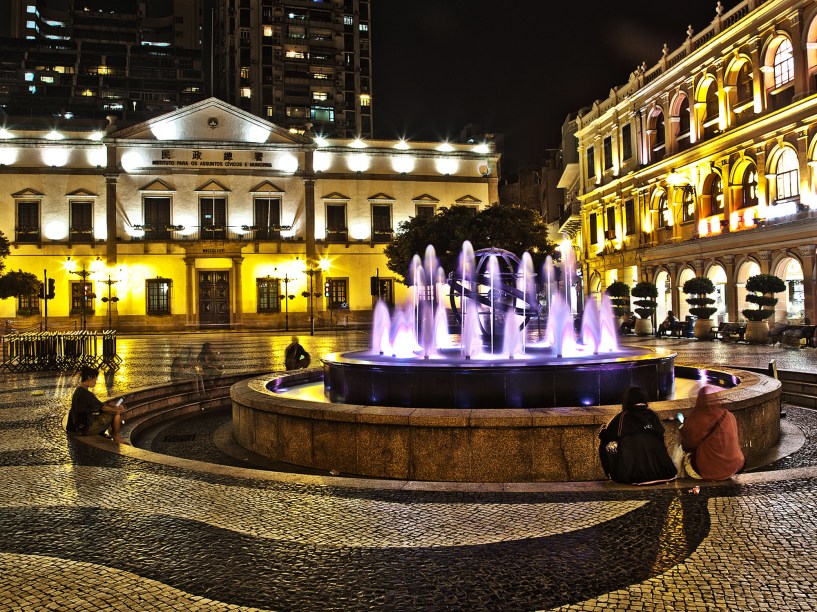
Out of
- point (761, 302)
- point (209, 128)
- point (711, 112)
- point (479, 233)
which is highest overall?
point (209, 128)

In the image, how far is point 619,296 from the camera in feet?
113

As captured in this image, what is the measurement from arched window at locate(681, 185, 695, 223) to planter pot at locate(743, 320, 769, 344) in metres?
11.5

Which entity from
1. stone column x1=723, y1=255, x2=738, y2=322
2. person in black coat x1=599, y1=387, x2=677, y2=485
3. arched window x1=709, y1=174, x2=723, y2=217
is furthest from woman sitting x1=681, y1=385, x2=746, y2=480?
arched window x1=709, y1=174, x2=723, y2=217

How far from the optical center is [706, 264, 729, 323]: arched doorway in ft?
103

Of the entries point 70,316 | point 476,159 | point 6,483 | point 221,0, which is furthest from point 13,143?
point 221,0

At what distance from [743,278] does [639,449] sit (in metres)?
27.9

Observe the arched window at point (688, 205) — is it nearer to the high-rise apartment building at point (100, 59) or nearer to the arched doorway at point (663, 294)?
the arched doorway at point (663, 294)

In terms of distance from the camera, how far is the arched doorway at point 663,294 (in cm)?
3684

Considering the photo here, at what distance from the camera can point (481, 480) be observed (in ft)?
22.0

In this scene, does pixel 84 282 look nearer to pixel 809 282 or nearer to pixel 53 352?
pixel 53 352

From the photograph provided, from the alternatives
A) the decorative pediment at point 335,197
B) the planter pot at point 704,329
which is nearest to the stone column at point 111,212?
the decorative pediment at point 335,197

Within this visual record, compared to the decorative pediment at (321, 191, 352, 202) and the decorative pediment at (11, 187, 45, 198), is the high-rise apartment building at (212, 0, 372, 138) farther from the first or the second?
the decorative pediment at (11, 187, 45, 198)

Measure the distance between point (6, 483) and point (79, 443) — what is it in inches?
70.6

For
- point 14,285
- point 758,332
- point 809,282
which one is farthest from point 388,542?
point 14,285
